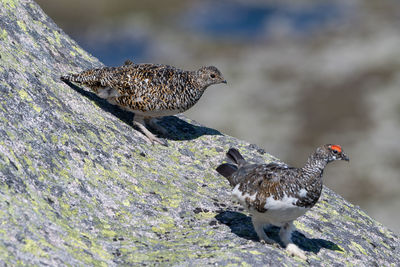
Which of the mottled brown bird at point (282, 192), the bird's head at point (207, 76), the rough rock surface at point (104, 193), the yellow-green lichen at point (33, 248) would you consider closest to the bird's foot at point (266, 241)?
the mottled brown bird at point (282, 192)

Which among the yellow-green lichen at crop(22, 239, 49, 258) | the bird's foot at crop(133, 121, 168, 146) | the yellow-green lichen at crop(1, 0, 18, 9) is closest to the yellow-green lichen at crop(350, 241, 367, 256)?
the bird's foot at crop(133, 121, 168, 146)

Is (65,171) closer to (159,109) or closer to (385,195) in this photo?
(159,109)

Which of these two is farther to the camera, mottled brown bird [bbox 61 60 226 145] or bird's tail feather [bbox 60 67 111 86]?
mottled brown bird [bbox 61 60 226 145]

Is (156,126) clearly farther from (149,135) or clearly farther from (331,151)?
(331,151)

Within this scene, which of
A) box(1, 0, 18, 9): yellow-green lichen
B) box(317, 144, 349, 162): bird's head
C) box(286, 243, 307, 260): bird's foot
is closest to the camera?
box(286, 243, 307, 260): bird's foot

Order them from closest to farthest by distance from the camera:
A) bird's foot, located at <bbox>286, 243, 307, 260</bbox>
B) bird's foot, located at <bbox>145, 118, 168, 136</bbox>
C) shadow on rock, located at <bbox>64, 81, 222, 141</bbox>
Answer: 1. bird's foot, located at <bbox>286, 243, 307, 260</bbox>
2. shadow on rock, located at <bbox>64, 81, 222, 141</bbox>
3. bird's foot, located at <bbox>145, 118, 168, 136</bbox>

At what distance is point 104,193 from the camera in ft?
26.5

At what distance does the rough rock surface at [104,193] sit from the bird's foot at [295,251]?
0.63 ft

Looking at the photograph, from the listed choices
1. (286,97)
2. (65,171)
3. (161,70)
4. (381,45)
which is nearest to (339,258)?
(65,171)

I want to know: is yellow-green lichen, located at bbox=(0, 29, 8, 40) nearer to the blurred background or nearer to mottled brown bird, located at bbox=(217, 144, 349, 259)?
mottled brown bird, located at bbox=(217, 144, 349, 259)

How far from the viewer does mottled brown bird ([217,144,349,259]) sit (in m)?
7.86

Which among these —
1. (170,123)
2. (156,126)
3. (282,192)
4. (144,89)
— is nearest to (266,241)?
(282,192)

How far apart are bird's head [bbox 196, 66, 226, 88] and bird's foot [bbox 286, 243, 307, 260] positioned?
4464 millimetres

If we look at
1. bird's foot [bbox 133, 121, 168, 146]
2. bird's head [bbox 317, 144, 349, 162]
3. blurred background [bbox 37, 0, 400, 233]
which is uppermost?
blurred background [bbox 37, 0, 400, 233]
